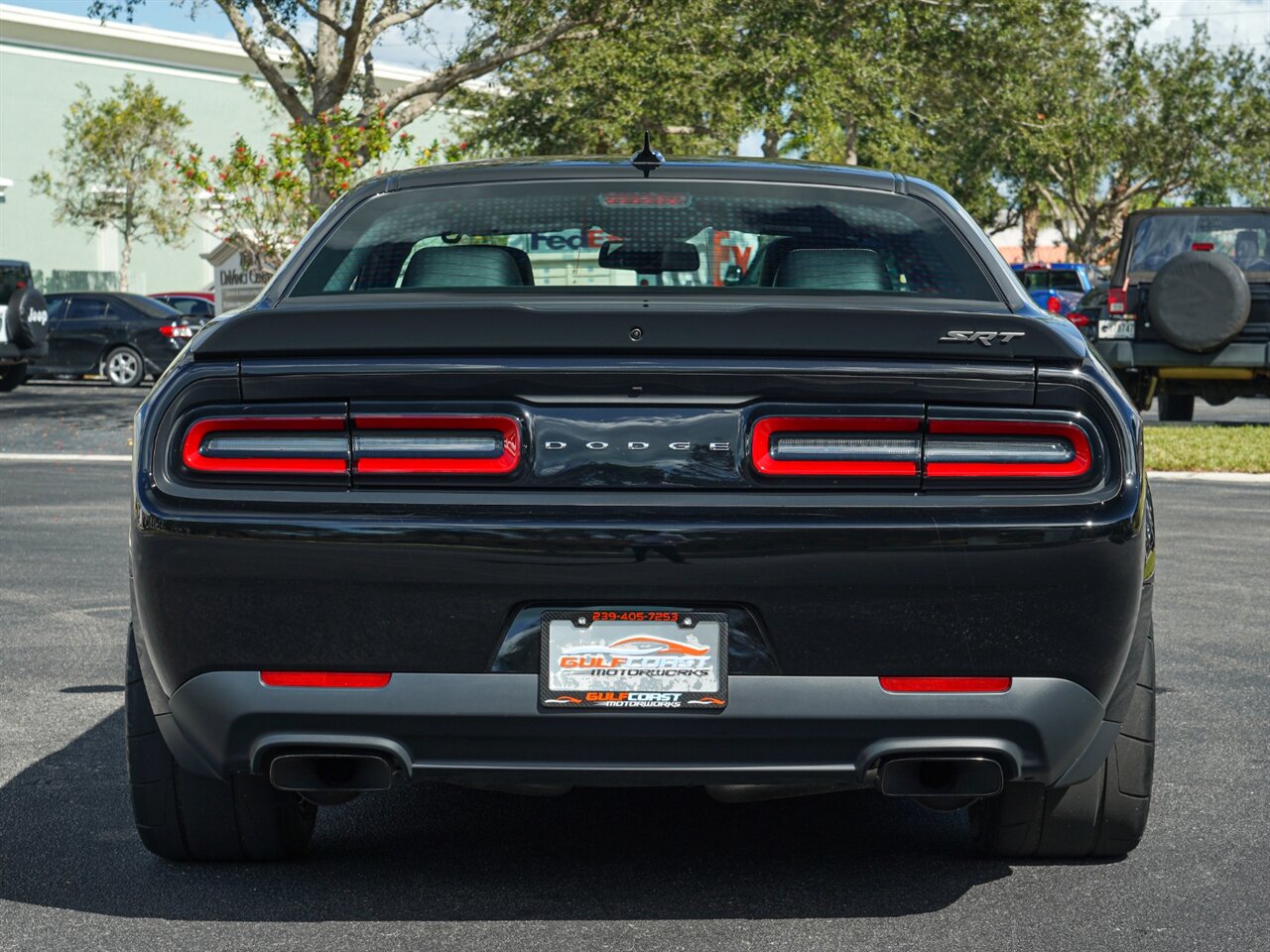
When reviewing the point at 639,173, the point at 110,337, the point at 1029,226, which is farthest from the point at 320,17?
the point at 1029,226

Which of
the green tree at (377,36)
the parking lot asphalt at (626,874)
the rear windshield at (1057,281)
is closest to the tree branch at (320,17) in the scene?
the green tree at (377,36)

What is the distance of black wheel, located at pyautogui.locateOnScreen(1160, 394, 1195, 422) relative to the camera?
18688 millimetres

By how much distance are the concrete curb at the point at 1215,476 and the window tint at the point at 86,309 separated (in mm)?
17704

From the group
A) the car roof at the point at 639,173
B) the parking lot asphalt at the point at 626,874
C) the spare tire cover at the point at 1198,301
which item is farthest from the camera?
the spare tire cover at the point at 1198,301

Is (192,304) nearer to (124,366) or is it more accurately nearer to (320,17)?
(124,366)

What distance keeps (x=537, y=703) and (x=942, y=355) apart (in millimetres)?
986

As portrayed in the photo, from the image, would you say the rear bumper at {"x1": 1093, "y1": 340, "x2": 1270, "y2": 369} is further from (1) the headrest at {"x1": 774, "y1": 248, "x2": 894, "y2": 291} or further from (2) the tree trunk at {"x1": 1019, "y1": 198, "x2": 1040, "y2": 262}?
(2) the tree trunk at {"x1": 1019, "y1": 198, "x2": 1040, "y2": 262}

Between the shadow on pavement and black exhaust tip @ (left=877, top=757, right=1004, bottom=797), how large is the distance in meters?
0.39

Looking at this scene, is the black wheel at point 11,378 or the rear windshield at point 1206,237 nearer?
the rear windshield at point 1206,237

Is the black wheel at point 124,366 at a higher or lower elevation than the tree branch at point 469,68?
lower

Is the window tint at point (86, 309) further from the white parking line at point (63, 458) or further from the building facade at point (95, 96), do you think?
the building facade at point (95, 96)

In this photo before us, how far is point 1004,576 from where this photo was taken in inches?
129

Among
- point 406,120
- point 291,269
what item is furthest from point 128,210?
point 291,269

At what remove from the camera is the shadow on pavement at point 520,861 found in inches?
148
